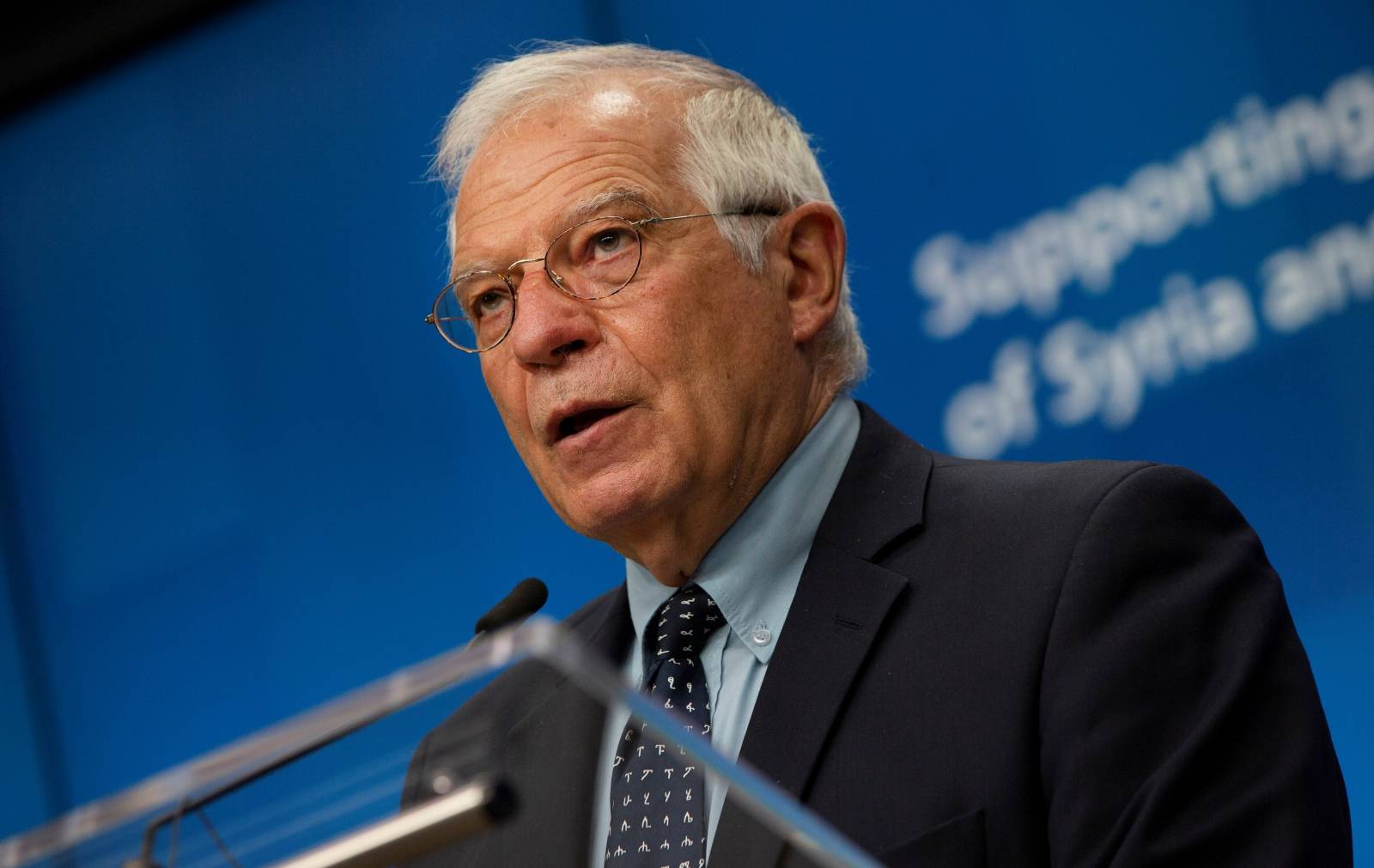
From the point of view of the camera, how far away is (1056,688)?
126 centimetres

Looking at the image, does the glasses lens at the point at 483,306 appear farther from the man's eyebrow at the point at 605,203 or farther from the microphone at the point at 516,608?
the microphone at the point at 516,608

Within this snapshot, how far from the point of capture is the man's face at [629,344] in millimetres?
1523

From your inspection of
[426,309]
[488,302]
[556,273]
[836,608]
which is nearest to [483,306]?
[488,302]

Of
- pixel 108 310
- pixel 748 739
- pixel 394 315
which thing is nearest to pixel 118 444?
pixel 108 310

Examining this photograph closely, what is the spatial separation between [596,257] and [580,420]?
0.58 feet

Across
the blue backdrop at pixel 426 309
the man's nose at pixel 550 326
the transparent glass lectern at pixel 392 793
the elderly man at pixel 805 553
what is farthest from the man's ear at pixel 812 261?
the transparent glass lectern at pixel 392 793

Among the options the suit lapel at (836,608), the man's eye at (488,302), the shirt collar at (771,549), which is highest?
the man's eye at (488,302)

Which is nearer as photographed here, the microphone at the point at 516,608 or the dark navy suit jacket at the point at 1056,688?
the dark navy suit jacket at the point at 1056,688

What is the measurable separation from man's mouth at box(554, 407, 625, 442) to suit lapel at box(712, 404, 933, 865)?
0.82ft

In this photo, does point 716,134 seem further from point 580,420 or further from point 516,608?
point 516,608

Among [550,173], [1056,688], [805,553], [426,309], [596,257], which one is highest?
[426,309]

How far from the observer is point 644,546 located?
1.58m

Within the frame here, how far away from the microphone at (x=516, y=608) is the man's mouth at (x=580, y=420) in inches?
6.3

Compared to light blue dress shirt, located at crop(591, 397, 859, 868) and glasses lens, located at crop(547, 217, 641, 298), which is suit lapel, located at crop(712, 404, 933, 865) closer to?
light blue dress shirt, located at crop(591, 397, 859, 868)
